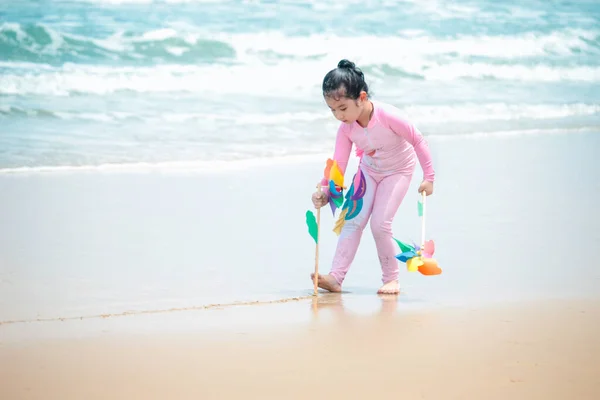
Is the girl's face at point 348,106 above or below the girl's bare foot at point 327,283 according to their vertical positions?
above

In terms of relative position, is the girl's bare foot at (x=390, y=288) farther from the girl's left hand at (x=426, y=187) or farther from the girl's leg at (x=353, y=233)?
the girl's left hand at (x=426, y=187)

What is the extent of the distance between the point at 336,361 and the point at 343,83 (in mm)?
1502

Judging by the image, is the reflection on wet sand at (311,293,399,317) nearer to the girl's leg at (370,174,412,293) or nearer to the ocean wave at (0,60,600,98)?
the girl's leg at (370,174,412,293)

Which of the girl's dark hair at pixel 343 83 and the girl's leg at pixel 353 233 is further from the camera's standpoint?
the girl's leg at pixel 353 233

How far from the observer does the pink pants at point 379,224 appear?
4.82 metres

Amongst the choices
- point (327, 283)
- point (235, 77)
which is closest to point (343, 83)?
point (327, 283)

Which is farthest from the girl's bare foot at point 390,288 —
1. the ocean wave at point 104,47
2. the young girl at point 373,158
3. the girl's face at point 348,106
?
the ocean wave at point 104,47

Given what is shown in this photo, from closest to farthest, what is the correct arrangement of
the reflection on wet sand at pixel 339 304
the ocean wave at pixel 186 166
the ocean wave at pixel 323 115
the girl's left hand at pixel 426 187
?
the reflection on wet sand at pixel 339 304, the girl's left hand at pixel 426 187, the ocean wave at pixel 186 166, the ocean wave at pixel 323 115

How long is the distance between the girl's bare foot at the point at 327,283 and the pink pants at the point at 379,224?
5 centimetres

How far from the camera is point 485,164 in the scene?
798 centimetres

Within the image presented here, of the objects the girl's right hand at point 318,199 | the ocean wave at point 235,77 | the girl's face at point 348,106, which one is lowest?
the girl's right hand at point 318,199

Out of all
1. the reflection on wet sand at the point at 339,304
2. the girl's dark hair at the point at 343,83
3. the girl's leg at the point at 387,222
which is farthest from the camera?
the girl's leg at the point at 387,222

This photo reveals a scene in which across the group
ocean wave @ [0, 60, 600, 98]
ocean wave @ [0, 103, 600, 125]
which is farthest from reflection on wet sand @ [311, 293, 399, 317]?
ocean wave @ [0, 60, 600, 98]

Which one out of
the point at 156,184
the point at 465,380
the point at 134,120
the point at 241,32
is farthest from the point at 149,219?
the point at 241,32
